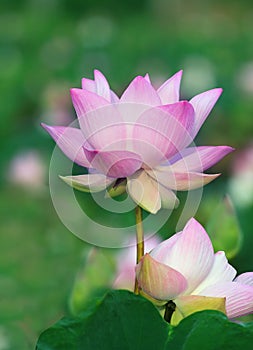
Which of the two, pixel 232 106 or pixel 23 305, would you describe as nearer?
pixel 23 305

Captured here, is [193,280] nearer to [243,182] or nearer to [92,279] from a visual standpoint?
[92,279]

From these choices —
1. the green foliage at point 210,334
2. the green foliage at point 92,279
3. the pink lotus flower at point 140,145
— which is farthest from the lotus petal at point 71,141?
the green foliage at point 92,279

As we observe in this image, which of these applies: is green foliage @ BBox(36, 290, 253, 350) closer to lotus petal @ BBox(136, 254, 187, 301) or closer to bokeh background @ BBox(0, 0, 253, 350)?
lotus petal @ BBox(136, 254, 187, 301)

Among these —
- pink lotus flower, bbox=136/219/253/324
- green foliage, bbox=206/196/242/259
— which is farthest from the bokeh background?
pink lotus flower, bbox=136/219/253/324

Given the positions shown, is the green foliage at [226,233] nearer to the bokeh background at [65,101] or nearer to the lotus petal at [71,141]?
the bokeh background at [65,101]

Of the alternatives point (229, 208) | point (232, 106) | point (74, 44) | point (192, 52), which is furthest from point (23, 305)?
point (74, 44)

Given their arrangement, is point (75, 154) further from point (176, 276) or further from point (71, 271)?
point (71, 271)
